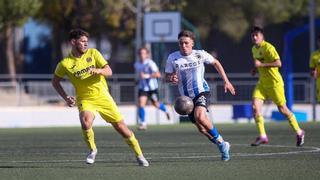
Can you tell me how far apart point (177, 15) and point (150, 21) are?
Result: 965 mm

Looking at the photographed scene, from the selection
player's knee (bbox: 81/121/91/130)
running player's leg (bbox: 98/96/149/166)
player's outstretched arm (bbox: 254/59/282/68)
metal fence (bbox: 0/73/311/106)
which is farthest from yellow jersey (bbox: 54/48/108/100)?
metal fence (bbox: 0/73/311/106)

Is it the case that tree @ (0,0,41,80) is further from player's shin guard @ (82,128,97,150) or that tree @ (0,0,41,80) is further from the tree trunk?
player's shin guard @ (82,128,97,150)

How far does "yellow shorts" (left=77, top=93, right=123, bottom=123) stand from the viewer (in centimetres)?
1318

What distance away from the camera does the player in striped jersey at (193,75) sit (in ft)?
45.0

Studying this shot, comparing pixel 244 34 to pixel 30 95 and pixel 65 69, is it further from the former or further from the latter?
pixel 65 69

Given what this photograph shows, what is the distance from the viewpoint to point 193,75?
1388 cm

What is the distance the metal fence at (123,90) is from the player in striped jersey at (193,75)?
21905 millimetres

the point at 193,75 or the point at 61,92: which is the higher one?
the point at 193,75

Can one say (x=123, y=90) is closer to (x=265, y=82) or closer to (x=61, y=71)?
(x=265, y=82)

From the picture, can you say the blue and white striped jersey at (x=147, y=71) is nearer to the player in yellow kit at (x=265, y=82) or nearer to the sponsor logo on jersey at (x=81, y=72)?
the player in yellow kit at (x=265, y=82)

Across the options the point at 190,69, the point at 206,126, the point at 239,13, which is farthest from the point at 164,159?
the point at 239,13

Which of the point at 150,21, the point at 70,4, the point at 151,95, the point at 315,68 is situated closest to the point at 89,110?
the point at 315,68

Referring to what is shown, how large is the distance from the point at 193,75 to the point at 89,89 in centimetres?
159

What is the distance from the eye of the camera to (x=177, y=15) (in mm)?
33250
